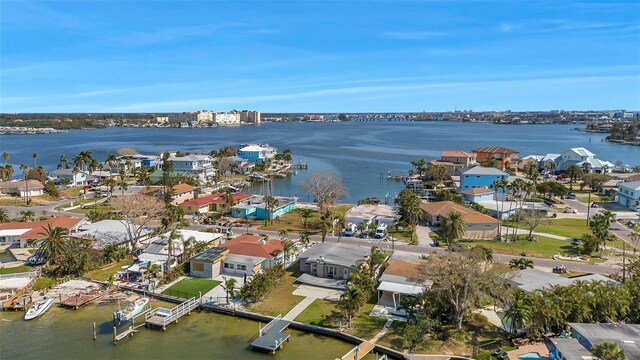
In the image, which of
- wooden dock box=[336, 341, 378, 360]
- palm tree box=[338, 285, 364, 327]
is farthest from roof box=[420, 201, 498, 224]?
wooden dock box=[336, 341, 378, 360]

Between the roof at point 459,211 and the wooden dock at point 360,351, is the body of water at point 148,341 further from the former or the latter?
the roof at point 459,211

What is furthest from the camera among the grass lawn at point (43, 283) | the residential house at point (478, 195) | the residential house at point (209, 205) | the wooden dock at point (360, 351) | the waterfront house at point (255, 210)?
the residential house at point (478, 195)

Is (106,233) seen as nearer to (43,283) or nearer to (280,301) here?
(43,283)

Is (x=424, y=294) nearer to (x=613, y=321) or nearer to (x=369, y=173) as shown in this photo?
(x=613, y=321)

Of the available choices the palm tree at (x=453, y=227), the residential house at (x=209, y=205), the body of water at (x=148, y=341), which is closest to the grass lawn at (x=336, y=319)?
the body of water at (x=148, y=341)

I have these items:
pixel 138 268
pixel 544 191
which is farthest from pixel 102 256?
pixel 544 191

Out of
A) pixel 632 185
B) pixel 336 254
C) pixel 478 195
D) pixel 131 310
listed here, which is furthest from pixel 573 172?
pixel 131 310

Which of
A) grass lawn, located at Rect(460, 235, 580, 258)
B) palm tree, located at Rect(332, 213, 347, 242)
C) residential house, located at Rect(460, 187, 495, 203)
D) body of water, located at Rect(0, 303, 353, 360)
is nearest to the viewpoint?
body of water, located at Rect(0, 303, 353, 360)

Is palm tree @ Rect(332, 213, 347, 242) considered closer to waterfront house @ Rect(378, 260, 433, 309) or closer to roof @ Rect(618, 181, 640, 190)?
waterfront house @ Rect(378, 260, 433, 309)
